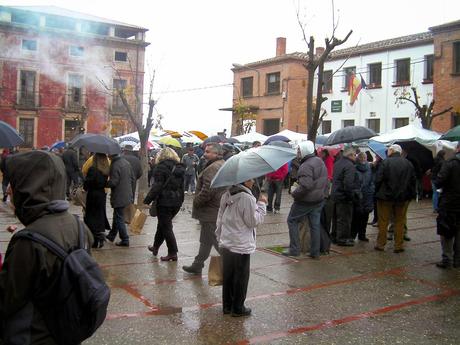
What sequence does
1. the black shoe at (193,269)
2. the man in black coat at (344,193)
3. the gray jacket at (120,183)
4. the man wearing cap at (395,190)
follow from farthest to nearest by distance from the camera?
the man in black coat at (344,193) < the gray jacket at (120,183) < the man wearing cap at (395,190) < the black shoe at (193,269)

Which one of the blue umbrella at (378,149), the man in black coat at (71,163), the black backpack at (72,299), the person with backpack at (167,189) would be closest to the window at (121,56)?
the man in black coat at (71,163)

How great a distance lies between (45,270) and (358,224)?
23.7 ft

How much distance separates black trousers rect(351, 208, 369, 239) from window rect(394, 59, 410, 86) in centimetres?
1952

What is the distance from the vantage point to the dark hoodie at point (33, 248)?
2.16 metres

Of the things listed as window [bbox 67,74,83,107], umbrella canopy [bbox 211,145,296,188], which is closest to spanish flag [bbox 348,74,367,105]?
umbrella canopy [bbox 211,145,296,188]

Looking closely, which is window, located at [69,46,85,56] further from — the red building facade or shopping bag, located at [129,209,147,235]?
shopping bag, located at [129,209,147,235]

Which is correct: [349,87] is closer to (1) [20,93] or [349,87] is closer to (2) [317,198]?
(2) [317,198]

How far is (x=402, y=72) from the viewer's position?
26656 mm

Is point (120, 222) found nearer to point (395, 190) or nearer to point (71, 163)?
point (395, 190)

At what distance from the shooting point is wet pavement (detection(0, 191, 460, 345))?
174 inches

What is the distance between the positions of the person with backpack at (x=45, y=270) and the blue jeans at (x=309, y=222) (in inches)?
203

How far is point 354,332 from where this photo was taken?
179 inches

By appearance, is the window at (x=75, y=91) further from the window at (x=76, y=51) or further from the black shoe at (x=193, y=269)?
the black shoe at (x=193, y=269)

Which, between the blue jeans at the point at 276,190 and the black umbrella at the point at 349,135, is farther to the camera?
the blue jeans at the point at 276,190
